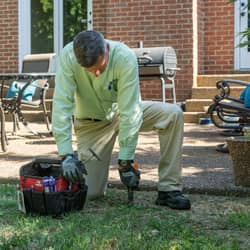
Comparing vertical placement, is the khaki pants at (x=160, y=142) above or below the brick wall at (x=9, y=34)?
below

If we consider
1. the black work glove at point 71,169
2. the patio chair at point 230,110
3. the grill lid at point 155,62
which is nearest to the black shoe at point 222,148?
the patio chair at point 230,110

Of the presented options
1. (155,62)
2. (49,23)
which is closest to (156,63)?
(155,62)

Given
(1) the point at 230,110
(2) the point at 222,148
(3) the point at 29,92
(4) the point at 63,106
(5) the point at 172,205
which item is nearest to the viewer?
(4) the point at 63,106

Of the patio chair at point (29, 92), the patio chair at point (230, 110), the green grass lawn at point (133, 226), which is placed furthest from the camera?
the patio chair at point (29, 92)

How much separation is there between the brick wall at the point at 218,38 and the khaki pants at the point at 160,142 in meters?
6.18

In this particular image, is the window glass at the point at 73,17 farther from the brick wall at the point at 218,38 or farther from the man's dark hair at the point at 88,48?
the man's dark hair at the point at 88,48

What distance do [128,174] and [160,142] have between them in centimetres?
52

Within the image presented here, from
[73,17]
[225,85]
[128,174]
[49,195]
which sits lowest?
[49,195]

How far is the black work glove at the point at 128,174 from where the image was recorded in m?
3.78

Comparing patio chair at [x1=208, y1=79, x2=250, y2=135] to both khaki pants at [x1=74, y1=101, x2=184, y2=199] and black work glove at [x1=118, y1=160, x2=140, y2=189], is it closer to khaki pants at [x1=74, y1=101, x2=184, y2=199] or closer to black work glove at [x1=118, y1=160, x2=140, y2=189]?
khaki pants at [x1=74, y1=101, x2=184, y2=199]

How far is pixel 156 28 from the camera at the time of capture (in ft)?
33.0

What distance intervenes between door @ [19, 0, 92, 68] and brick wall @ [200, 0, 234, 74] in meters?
2.35

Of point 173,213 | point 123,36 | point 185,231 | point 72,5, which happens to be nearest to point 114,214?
point 173,213

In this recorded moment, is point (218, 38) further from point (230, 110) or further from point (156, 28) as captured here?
point (230, 110)
